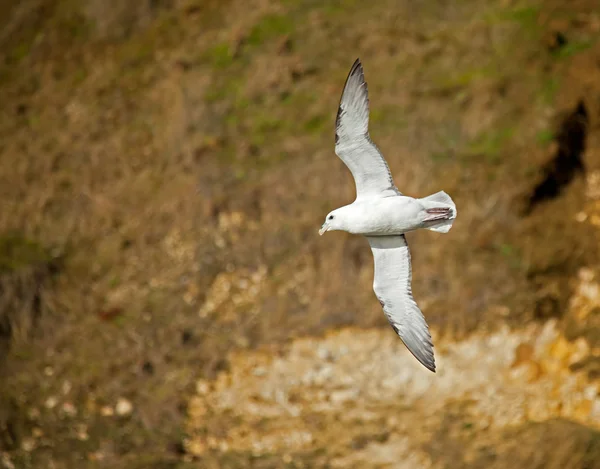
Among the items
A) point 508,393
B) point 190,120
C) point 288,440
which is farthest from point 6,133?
point 508,393

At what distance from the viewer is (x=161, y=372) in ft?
44.2

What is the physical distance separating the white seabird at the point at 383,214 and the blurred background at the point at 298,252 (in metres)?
2.84

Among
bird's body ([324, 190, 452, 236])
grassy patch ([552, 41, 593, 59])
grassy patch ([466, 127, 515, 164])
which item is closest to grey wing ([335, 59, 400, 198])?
bird's body ([324, 190, 452, 236])

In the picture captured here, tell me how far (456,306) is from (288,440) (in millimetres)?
3047

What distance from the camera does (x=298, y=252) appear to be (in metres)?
14.2

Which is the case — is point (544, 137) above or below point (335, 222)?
above

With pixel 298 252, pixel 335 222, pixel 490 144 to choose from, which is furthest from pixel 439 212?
pixel 490 144

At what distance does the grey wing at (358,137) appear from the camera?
898 cm

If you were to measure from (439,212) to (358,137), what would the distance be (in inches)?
41.9

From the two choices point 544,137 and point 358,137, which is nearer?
point 358,137

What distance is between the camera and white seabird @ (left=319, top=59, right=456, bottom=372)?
8.84m

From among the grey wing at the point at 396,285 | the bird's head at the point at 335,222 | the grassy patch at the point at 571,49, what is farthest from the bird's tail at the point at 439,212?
the grassy patch at the point at 571,49

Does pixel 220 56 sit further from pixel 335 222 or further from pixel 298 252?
pixel 335 222

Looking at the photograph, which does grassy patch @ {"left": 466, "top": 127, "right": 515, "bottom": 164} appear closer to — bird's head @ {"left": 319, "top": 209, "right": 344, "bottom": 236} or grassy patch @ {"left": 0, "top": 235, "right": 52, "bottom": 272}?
bird's head @ {"left": 319, "top": 209, "right": 344, "bottom": 236}
